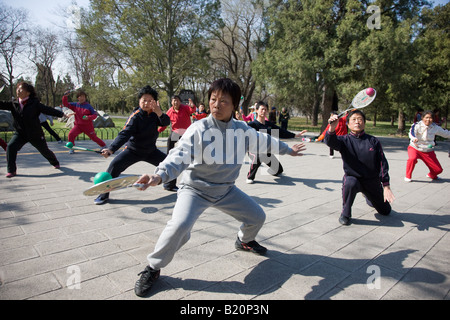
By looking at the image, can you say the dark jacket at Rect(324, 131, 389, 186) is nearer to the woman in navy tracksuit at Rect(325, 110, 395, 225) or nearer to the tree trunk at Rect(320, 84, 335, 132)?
the woman in navy tracksuit at Rect(325, 110, 395, 225)

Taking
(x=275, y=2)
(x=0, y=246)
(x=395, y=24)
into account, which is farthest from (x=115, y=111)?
(x=0, y=246)

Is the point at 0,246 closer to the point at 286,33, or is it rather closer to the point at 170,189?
the point at 170,189

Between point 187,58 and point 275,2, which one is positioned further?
point 187,58

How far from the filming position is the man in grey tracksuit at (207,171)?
7.83ft

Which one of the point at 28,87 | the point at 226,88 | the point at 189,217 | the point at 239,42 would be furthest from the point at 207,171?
the point at 239,42

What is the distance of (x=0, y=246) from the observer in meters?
3.12

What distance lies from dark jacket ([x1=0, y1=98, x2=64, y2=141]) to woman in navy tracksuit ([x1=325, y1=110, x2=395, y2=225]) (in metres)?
6.40

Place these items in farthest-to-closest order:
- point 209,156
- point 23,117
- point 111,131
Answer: point 111,131 → point 23,117 → point 209,156

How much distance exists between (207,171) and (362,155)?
281cm

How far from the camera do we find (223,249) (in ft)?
10.6

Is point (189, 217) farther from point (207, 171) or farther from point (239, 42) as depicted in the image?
point (239, 42)

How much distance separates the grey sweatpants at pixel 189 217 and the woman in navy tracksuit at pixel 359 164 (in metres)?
1.88

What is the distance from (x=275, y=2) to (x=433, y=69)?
13.3 metres
